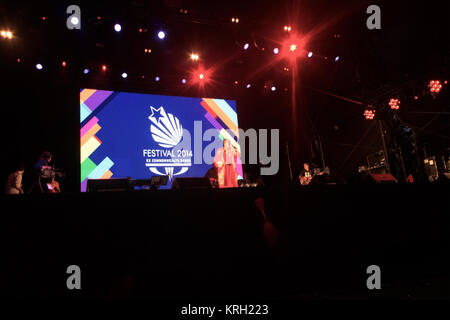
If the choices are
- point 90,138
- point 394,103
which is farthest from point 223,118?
point 394,103

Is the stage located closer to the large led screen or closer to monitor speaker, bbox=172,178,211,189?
monitor speaker, bbox=172,178,211,189

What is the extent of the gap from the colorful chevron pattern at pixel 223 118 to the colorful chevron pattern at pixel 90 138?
7.48ft

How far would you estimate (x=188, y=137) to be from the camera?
6.13 meters

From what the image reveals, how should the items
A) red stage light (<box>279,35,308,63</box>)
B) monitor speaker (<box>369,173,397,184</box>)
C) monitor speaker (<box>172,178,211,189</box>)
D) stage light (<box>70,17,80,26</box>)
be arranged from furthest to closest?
red stage light (<box>279,35,308,63</box>)
stage light (<box>70,17,80,26</box>)
monitor speaker (<box>172,178,211,189</box>)
monitor speaker (<box>369,173,397,184</box>)

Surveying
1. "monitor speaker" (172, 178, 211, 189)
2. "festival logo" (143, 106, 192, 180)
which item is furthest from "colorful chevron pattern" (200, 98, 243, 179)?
"monitor speaker" (172, 178, 211, 189)

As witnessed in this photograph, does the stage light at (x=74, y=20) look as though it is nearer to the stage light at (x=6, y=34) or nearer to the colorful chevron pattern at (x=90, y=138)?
the stage light at (x=6, y=34)

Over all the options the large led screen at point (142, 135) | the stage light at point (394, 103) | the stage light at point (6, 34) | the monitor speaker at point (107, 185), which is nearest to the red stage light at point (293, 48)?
the stage light at point (394, 103)

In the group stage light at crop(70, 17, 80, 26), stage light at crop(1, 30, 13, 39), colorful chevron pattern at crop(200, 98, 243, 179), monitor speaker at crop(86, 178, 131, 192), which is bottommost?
monitor speaker at crop(86, 178, 131, 192)

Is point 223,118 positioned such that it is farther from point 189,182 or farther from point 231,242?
point 231,242

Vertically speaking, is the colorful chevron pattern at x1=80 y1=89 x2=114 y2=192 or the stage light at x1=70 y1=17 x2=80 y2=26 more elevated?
the stage light at x1=70 y1=17 x2=80 y2=26

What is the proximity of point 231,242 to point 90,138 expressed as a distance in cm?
459

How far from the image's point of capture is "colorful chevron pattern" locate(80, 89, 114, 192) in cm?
539

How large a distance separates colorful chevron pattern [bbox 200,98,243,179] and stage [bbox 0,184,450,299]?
4.44 metres

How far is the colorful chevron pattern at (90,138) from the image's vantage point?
5.39 metres
